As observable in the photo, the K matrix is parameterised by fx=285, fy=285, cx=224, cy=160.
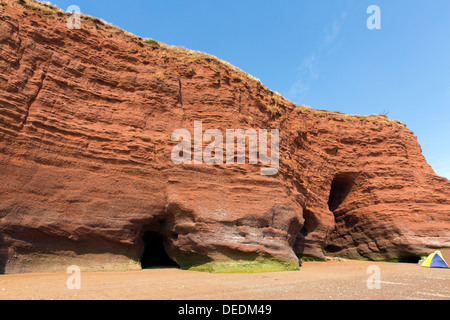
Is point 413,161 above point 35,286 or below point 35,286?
above

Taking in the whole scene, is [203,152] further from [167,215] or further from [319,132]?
[319,132]

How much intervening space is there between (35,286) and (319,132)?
701 inches

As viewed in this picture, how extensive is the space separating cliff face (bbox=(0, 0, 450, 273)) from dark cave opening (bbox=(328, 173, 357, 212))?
583 centimetres

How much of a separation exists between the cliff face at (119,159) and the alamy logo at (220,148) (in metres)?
0.33

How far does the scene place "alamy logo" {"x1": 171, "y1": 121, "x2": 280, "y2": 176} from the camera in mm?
11633

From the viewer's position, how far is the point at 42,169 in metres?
9.39

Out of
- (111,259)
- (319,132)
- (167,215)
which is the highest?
(319,132)

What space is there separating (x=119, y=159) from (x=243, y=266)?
600 cm

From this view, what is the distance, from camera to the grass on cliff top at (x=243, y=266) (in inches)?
385

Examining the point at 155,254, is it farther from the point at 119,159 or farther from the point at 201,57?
the point at 201,57

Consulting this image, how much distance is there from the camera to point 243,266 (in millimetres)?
9945

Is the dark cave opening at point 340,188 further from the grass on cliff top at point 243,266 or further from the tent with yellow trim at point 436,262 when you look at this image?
the grass on cliff top at point 243,266

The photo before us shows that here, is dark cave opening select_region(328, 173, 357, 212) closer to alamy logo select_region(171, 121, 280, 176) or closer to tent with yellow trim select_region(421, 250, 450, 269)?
tent with yellow trim select_region(421, 250, 450, 269)

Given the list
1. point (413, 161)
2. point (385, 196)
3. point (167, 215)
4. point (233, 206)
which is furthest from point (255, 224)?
point (413, 161)
